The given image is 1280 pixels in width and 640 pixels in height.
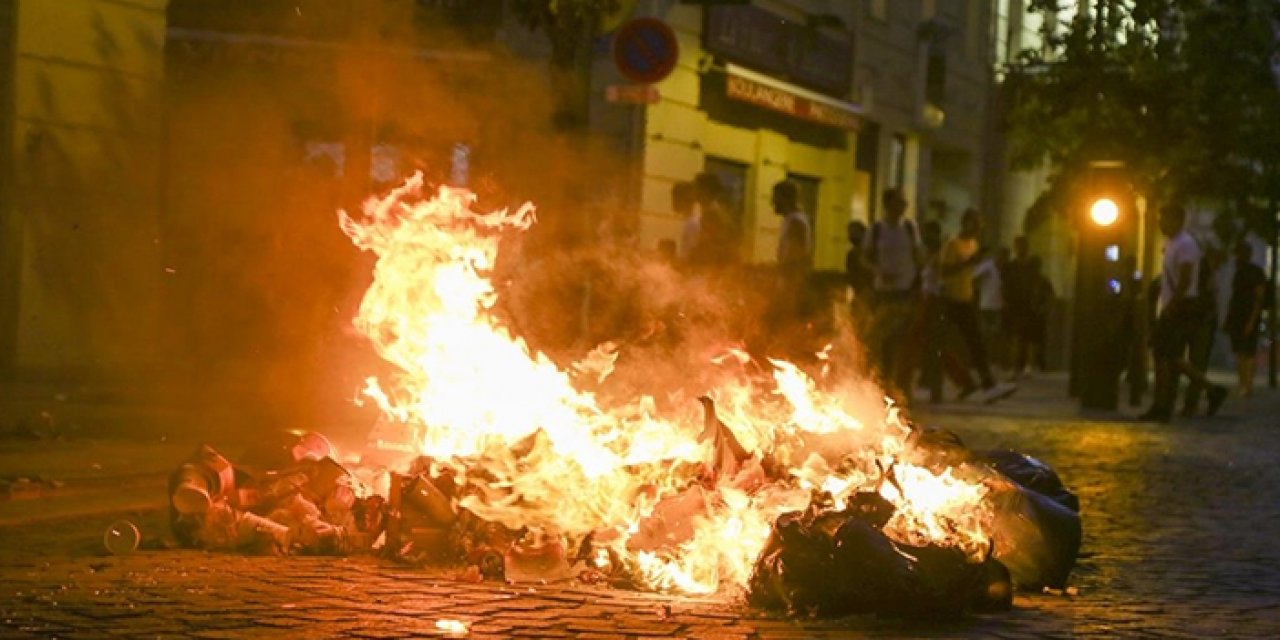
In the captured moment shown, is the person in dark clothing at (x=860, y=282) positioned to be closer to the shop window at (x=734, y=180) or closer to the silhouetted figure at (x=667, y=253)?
the silhouetted figure at (x=667, y=253)

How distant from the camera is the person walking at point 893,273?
54.2 ft

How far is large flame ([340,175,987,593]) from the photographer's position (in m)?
6.96

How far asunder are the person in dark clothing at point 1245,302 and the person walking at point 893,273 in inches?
277

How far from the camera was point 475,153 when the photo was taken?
17094 mm

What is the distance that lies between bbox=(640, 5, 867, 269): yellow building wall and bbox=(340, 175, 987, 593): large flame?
10.5 metres

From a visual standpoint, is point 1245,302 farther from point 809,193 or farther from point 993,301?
point 809,193

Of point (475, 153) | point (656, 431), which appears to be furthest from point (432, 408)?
point (475, 153)

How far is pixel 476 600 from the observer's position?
6.50m

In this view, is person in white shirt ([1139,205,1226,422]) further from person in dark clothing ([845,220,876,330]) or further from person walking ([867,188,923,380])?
person in dark clothing ([845,220,876,330])

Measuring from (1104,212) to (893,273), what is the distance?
102 inches

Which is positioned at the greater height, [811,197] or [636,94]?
[636,94]

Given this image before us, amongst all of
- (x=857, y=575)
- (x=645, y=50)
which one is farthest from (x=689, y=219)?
(x=857, y=575)

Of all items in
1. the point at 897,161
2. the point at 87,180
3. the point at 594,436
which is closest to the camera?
the point at 594,436

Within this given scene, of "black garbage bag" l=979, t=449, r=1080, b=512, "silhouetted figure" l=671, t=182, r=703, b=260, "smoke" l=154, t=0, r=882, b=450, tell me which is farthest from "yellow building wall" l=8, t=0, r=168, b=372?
"black garbage bag" l=979, t=449, r=1080, b=512
